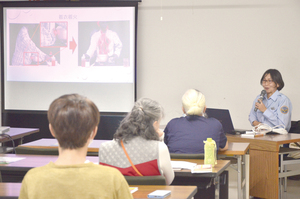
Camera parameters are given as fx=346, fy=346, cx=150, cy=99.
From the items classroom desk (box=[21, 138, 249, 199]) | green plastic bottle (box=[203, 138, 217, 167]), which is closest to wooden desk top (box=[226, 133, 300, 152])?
classroom desk (box=[21, 138, 249, 199])

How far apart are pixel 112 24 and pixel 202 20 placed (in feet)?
4.52

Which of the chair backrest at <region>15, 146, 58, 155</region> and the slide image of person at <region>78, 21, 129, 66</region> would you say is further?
the slide image of person at <region>78, 21, 129, 66</region>

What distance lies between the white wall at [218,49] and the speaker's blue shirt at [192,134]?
8.65 ft

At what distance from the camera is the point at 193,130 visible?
270 centimetres

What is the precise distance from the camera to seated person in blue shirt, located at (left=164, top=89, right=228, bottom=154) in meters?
2.67

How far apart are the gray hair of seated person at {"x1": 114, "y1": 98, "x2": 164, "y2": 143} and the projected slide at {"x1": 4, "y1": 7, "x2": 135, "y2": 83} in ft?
10.6

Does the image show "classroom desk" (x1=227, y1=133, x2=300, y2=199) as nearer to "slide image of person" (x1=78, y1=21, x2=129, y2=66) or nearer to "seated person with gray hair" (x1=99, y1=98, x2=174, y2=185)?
"seated person with gray hair" (x1=99, y1=98, x2=174, y2=185)

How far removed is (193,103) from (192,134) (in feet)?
0.85

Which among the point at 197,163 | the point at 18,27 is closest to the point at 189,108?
the point at 197,163

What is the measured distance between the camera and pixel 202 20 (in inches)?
209

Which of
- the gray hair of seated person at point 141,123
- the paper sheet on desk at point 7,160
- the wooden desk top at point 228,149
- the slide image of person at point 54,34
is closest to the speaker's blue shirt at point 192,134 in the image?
the wooden desk top at point 228,149

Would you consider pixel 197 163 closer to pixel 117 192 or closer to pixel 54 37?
pixel 117 192

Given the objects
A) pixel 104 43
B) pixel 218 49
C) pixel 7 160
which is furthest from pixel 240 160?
pixel 104 43

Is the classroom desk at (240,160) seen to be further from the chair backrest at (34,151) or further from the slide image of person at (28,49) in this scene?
the slide image of person at (28,49)
